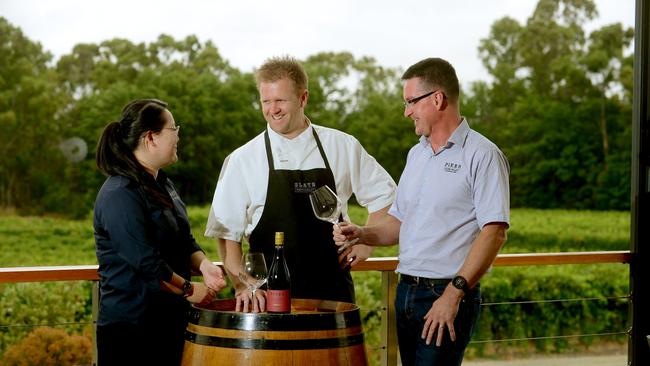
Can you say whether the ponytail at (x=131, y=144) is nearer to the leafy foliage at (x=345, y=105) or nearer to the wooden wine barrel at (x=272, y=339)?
the wooden wine barrel at (x=272, y=339)

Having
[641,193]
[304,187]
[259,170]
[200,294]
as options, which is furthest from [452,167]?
[641,193]

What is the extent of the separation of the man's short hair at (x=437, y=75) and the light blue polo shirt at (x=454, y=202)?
11cm

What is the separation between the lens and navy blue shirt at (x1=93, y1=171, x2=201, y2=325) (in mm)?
2775

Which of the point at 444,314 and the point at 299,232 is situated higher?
the point at 299,232

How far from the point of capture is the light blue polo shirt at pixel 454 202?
2604mm

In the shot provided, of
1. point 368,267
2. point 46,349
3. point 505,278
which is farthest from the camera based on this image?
point 505,278

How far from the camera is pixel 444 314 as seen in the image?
256 cm

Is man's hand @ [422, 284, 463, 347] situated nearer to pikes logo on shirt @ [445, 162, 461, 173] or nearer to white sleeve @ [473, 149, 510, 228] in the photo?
white sleeve @ [473, 149, 510, 228]

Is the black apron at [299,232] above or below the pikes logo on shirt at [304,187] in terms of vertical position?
below

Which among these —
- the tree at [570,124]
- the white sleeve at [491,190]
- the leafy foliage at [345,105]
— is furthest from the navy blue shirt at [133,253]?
the tree at [570,124]

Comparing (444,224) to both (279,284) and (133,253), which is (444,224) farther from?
(133,253)

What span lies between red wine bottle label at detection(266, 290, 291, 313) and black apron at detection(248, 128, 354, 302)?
371mm

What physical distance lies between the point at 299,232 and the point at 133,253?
0.57m

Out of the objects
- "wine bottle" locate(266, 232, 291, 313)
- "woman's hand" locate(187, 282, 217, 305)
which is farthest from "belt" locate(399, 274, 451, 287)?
"woman's hand" locate(187, 282, 217, 305)
